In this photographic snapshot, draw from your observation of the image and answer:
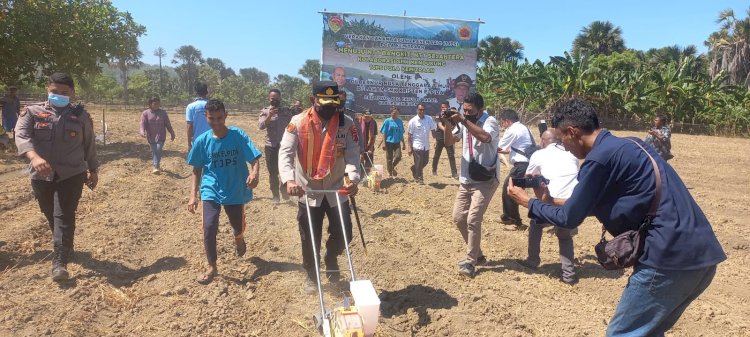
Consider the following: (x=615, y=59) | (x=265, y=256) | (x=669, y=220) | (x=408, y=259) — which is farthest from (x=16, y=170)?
(x=615, y=59)

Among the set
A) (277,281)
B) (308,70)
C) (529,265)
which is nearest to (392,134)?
(529,265)

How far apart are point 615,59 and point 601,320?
4506cm

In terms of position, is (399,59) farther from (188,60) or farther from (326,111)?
(188,60)

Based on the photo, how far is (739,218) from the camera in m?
8.93

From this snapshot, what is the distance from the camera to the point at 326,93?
4.25 meters

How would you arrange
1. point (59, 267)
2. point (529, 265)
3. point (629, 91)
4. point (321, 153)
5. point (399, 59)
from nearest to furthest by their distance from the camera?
point (321, 153) < point (59, 267) < point (529, 265) < point (399, 59) < point (629, 91)

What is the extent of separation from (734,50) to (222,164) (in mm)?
49618

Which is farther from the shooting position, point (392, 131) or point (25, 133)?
point (392, 131)

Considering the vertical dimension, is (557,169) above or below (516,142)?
below

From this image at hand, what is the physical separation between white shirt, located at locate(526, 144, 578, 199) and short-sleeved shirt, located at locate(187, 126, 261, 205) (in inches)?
116

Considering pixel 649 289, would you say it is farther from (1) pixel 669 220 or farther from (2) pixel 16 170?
(2) pixel 16 170

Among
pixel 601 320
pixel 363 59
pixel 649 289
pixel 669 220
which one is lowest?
pixel 601 320

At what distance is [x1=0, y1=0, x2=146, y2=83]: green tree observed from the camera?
14156 millimetres

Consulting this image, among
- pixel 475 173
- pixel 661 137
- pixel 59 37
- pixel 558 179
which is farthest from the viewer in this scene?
pixel 59 37
